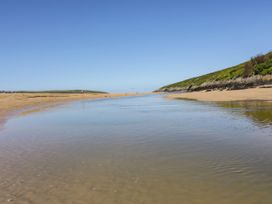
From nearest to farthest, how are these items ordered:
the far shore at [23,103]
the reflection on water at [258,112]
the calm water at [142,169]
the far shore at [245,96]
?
the calm water at [142,169], the reflection on water at [258,112], the far shore at [23,103], the far shore at [245,96]

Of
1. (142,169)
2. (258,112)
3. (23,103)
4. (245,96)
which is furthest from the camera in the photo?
(23,103)

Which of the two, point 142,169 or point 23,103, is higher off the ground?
point 142,169

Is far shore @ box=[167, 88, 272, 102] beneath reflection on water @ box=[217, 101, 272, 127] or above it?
above

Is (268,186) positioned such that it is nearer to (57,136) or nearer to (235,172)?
(235,172)

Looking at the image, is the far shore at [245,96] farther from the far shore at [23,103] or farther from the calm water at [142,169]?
the far shore at [23,103]

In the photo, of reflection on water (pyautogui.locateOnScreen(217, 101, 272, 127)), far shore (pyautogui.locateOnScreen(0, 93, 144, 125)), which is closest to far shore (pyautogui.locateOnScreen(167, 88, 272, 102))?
reflection on water (pyautogui.locateOnScreen(217, 101, 272, 127))

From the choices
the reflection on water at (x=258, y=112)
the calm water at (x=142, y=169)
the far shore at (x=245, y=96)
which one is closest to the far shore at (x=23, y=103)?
the calm water at (x=142, y=169)

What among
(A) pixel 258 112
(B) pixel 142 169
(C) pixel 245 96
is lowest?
(B) pixel 142 169

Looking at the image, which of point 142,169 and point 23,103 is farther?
point 23,103

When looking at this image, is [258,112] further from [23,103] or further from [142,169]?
[23,103]

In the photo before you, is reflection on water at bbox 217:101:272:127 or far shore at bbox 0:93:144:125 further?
far shore at bbox 0:93:144:125

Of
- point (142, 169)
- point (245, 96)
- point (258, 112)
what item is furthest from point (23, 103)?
point (142, 169)

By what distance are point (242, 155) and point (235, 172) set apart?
4.73ft

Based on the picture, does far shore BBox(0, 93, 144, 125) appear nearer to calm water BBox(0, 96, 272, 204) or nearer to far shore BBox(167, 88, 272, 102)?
calm water BBox(0, 96, 272, 204)
